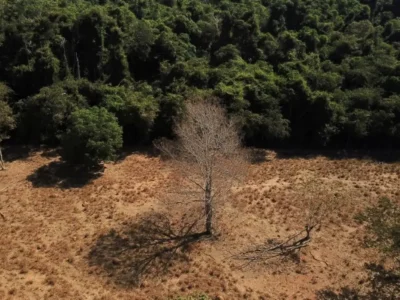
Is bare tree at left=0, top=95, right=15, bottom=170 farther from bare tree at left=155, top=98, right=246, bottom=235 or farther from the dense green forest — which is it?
bare tree at left=155, top=98, right=246, bottom=235

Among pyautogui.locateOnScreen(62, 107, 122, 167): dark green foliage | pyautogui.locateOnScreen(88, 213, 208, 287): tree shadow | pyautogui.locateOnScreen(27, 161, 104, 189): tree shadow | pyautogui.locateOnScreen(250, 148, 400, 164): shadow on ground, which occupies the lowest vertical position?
pyautogui.locateOnScreen(88, 213, 208, 287): tree shadow

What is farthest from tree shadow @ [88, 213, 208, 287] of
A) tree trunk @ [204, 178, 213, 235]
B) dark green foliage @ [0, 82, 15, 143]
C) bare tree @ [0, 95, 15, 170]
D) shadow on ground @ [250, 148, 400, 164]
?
dark green foliage @ [0, 82, 15, 143]

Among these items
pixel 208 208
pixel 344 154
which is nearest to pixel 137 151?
pixel 208 208

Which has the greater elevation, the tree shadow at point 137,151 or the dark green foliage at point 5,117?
the dark green foliage at point 5,117

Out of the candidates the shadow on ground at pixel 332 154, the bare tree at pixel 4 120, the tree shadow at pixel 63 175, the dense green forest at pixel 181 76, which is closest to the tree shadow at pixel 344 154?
the shadow on ground at pixel 332 154

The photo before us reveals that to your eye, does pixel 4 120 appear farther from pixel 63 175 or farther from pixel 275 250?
pixel 275 250

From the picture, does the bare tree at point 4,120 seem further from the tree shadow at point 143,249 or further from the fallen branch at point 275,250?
the fallen branch at point 275,250

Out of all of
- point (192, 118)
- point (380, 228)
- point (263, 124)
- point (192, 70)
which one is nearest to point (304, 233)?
point (380, 228)
